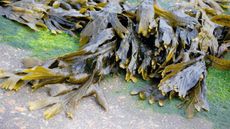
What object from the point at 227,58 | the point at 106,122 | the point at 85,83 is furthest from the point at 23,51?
the point at 227,58

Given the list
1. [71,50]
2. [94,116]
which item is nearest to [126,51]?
[71,50]

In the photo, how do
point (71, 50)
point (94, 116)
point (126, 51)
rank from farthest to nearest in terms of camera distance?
point (71, 50) < point (126, 51) < point (94, 116)

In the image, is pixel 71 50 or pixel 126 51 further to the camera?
pixel 71 50

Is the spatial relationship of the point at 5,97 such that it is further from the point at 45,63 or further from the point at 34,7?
the point at 34,7

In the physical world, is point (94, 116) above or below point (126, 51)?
below

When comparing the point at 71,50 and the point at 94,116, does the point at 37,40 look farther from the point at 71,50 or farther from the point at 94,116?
the point at 94,116

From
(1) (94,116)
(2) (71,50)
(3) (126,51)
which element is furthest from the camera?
(2) (71,50)
